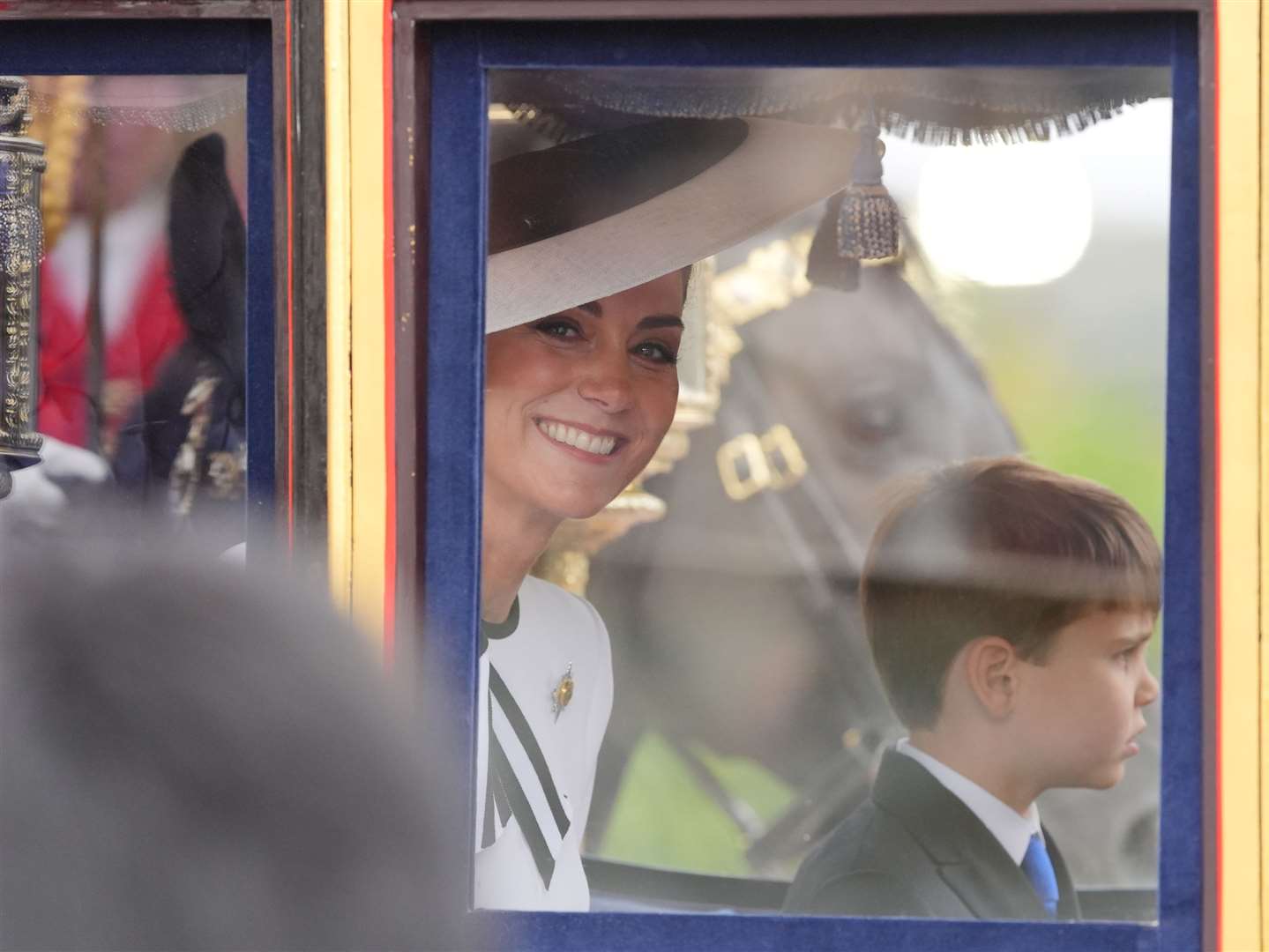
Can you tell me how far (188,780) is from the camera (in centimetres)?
88

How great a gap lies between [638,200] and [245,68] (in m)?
0.52

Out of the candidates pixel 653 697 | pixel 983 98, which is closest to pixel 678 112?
pixel 983 98

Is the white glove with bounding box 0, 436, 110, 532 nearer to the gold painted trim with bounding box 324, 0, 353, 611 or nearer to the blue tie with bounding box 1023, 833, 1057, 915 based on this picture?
the gold painted trim with bounding box 324, 0, 353, 611

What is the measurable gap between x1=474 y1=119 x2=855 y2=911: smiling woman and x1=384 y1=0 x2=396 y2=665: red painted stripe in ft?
0.41

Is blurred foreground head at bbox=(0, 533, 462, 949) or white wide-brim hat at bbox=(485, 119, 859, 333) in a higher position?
white wide-brim hat at bbox=(485, 119, 859, 333)

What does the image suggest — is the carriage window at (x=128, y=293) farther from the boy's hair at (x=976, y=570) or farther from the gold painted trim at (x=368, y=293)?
the boy's hair at (x=976, y=570)

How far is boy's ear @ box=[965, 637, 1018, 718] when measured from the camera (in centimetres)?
240

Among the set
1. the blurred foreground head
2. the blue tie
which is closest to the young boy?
the blue tie

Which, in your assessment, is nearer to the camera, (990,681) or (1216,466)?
(1216,466)

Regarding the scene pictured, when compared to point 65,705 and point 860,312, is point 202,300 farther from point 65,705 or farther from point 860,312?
point 65,705

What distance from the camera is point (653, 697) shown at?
2.44 m

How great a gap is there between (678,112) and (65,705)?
1541 millimetres

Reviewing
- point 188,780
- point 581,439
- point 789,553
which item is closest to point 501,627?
point 581,439

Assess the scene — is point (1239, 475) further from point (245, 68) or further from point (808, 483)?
point (245, 68)
